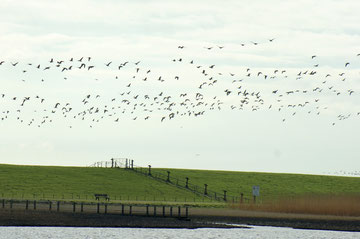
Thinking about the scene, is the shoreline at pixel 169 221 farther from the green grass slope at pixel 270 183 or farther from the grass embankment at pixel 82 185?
the green grass slope at pixel 270 183

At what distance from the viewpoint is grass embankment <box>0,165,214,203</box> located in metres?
111

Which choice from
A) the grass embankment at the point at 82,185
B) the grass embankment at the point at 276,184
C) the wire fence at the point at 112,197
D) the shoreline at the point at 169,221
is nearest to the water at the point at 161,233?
the shoreline at the point at 169,221

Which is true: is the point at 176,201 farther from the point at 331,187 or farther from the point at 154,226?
the point at 331,187

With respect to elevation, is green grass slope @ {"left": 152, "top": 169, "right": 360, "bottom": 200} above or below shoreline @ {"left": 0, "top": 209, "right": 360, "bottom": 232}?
above

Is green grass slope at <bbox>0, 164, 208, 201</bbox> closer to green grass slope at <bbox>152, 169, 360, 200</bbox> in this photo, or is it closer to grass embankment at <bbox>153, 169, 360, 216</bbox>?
green grass slope at <bbox>152, 169, 360, 200</bbox>

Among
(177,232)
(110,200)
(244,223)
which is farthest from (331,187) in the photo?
(177,232)

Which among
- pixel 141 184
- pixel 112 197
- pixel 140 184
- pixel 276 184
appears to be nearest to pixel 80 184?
pixel 140 184

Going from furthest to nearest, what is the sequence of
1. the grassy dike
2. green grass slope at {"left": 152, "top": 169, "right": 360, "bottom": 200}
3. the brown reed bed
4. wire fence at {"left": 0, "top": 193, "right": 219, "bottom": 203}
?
green grass slope at {"left": 152, "top": 169, "right": 360, "bottom": 200} < the grassy dike < wire fence at {"left": 0, "top": 193, "right": 219, "bottom": 203} < the brown reed bed

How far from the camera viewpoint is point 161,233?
218 feet

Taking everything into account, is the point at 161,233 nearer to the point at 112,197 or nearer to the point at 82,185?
the point at 112,197

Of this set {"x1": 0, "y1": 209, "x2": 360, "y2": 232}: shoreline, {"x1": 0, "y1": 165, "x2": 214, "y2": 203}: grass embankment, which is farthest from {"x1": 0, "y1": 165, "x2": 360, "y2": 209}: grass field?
{"x1": 0, "y1": 209, "x2": 360, "y2": 232}: shoreline

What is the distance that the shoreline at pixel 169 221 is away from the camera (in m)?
71.6

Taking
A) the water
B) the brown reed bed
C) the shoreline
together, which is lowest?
the water

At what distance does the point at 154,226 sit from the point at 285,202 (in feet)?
77.3
